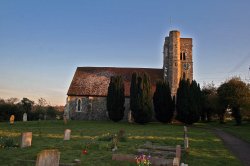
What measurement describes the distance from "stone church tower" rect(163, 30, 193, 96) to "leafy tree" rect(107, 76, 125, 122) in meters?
9.24

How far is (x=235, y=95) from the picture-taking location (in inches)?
1475

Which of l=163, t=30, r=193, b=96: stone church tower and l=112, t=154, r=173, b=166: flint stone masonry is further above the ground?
l=163, t=30, r=193, b=96: stone church tower

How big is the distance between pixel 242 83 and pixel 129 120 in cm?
1604

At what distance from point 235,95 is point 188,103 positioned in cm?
708

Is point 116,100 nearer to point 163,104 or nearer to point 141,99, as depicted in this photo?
point 141,99

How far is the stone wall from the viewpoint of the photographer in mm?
41656

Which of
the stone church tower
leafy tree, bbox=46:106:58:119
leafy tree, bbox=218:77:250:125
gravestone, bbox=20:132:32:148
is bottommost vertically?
gravestone, bbox=20:132:32:148

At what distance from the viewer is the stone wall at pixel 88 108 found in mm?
41656

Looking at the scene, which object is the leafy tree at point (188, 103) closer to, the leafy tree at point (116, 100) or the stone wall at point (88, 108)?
the leafy tree at point (116, 100)

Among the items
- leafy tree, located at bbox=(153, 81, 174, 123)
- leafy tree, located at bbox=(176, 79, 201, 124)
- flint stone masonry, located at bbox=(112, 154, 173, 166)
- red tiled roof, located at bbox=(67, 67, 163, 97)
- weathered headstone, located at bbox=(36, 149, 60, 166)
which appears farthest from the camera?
red tiled roof, located at bbox=(67, 67, 163, 97)

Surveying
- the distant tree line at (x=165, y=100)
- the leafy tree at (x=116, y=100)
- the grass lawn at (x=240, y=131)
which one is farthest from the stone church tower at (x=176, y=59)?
the grass lawn at (x=240, y=131)

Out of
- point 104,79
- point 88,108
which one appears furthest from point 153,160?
point 104,79

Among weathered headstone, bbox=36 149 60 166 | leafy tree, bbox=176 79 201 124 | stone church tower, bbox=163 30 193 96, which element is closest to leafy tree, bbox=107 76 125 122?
leafy tree, bbox=176 79 201 124

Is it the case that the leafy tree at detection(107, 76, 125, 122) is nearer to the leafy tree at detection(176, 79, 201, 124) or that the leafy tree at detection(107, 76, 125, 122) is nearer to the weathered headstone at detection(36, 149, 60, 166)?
the leafy tree at detection(176, 79, 201, 124)
